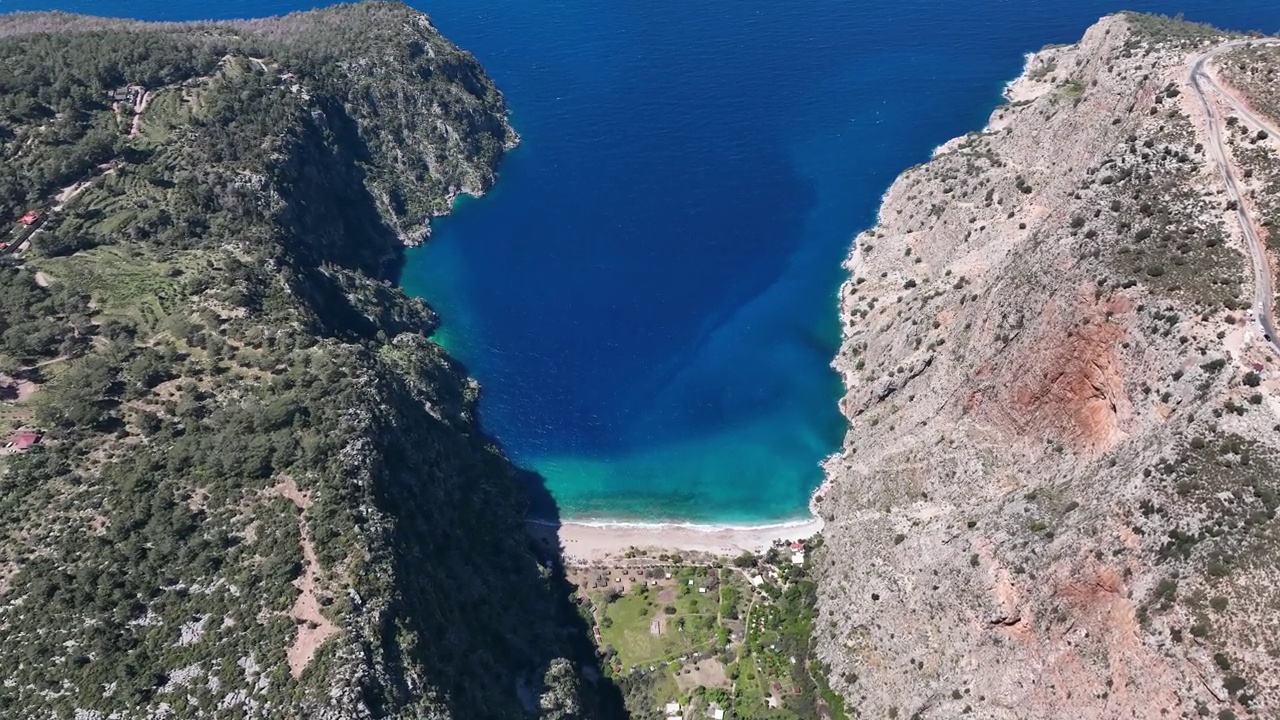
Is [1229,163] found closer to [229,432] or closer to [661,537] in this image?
[661,537]

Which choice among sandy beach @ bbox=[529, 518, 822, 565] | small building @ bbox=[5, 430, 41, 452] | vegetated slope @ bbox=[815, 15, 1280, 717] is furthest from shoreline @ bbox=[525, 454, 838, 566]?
small building @ bbox=[5, 430, 41, 452]

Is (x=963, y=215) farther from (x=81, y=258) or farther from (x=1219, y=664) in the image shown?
(x=81, y=258)

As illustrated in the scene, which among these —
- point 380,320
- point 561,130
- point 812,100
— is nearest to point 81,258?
point 380,320

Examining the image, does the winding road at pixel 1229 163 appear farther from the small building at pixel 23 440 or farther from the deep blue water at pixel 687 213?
the small building at pixel 23 440

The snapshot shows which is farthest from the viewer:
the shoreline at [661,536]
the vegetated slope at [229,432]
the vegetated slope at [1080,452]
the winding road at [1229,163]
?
the shoreline at [661,536]

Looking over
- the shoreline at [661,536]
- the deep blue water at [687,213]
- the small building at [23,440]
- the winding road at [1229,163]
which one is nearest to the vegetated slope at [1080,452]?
the winding road at [1229,163]

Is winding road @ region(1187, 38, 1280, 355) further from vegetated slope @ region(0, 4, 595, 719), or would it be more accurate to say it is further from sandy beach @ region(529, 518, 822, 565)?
vegetated slope @ region(0, 4, 595, 719)
